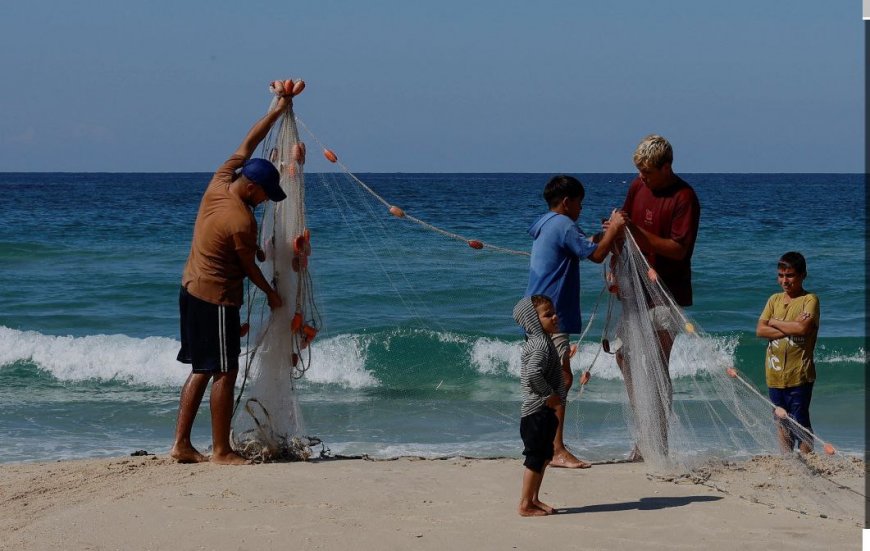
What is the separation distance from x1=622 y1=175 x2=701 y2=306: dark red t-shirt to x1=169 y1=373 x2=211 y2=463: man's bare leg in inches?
101

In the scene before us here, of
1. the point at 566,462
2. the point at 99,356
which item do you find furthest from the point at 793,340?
the point at 99,356

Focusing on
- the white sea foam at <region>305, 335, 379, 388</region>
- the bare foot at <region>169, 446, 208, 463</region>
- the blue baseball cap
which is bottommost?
the white sea foam at <region>305, 335, 379, 388</region>

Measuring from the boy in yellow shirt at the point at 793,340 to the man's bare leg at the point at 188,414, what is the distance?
326cm

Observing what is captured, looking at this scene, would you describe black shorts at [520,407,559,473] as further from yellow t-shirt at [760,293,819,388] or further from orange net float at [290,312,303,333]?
yellow t-shirt at [760,293,819,388]

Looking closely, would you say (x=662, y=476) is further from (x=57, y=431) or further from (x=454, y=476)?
(x=57, y=431)

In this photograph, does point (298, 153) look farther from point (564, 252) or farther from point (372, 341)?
point (372, 341)

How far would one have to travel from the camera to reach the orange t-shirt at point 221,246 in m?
5.77

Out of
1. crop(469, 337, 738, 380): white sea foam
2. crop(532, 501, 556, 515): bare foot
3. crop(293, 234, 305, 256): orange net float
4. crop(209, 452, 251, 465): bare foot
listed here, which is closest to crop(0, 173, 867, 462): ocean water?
crop(469, 337, 738, 380): white sea foam

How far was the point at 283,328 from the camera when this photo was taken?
20.8 ft

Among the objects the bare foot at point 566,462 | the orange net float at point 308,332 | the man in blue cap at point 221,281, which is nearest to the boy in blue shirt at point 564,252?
the bare foot at point 566,462

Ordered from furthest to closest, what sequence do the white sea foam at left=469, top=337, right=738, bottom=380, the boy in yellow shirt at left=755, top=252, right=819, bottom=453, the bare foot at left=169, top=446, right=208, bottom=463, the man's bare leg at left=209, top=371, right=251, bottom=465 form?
the white sea foam at left=469, top=337, right=738, bottom=380 < the boy in yellow shirt at left=755, top=252, right=819, bottom=453 < the bare foot at left=169, top=446, right=208, bottom=463 < the man's bare leg at left=209, top=371, right=251, bottom=465

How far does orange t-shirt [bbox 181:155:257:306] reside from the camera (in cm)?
577

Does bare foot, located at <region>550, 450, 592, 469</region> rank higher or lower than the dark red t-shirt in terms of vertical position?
lower

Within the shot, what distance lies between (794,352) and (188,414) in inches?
137
